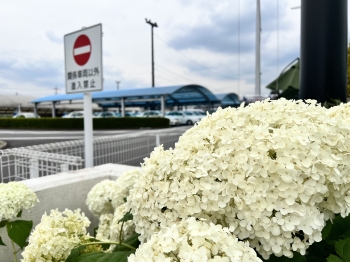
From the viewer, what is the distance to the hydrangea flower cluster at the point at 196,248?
742 mm

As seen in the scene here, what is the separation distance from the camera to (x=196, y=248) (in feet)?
2.48

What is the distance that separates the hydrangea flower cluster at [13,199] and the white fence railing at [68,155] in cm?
115

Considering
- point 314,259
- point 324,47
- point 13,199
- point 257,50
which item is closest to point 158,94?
point 257,50

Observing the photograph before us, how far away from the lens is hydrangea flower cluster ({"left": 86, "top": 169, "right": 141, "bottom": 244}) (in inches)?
75.6

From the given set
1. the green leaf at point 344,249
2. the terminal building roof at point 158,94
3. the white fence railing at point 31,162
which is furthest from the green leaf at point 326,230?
the terminal building roof at point 158,94

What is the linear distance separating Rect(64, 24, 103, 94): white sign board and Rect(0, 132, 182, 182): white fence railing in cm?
86

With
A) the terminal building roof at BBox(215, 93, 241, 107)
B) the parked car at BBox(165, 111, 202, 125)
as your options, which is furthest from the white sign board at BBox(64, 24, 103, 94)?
the terminal building roof at BBox(215, 93, 241, 107)

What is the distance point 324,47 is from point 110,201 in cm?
250

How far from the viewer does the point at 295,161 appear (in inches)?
36.4

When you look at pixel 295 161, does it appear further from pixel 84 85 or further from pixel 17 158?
pixel 17 158

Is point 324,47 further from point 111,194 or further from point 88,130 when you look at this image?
point 88,130

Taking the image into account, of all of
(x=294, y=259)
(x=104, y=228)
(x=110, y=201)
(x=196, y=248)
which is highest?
(x=196, y=248)

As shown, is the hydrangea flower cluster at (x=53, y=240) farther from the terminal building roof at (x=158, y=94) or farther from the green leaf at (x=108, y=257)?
the terminal building roof at (x=158, y=94)

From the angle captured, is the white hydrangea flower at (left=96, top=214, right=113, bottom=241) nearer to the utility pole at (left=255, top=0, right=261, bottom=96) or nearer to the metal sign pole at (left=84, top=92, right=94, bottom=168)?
the metal sign pole at (left=84, top=92, right=94, bottom=168)
